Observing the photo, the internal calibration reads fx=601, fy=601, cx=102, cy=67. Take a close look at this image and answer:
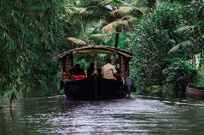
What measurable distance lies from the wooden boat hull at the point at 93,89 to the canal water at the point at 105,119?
817 millimetres

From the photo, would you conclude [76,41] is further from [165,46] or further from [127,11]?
[165,46]

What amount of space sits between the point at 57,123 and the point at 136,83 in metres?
14.3

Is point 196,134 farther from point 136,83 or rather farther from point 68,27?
point 68,27

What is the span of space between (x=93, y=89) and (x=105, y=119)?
5.87 meters

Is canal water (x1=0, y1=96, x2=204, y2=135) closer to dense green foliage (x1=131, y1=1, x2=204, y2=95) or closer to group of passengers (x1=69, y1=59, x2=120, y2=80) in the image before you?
group of passengers (x1=69, y1=59, x2=120, y2=80)

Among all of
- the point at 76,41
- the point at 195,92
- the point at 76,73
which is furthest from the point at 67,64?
the point at 76,41

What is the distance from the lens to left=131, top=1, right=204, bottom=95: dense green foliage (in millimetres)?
24625

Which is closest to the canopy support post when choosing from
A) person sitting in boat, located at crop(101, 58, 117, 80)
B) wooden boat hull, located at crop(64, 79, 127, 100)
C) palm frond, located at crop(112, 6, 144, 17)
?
person sitting in boat, located at crop(101, 58, 117, 80)

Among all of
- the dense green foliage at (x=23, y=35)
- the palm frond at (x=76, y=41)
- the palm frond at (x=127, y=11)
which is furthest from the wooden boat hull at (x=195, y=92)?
the dense green foliage at (x=23, y=35)

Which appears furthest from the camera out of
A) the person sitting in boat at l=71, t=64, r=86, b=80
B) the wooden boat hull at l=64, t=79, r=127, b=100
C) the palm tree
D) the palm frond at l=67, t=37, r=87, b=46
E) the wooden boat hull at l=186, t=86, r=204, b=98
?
the palm tree

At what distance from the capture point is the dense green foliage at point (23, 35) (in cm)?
907

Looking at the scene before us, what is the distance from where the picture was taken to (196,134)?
11.4 meters

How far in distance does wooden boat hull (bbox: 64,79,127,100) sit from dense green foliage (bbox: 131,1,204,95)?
5.22 m

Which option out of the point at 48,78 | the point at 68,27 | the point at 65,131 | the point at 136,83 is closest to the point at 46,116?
the point at 65,131
